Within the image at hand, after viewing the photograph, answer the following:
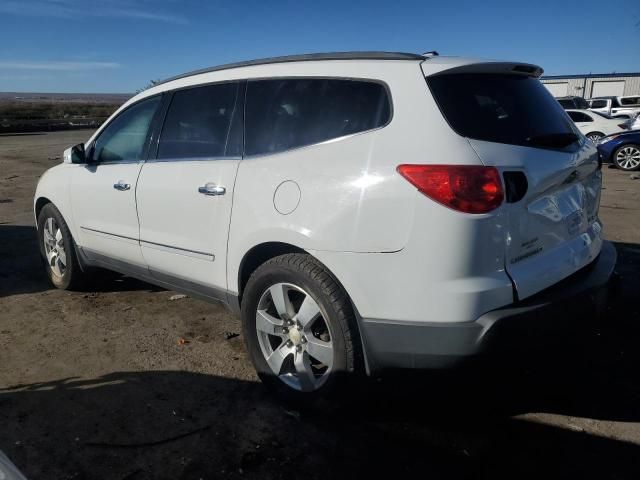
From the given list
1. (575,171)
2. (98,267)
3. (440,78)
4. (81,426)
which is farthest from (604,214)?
(81,426)

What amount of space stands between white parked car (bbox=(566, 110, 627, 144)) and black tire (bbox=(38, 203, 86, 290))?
15772 millimetres

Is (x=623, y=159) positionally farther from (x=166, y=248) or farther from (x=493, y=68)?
(x=166, y=248)

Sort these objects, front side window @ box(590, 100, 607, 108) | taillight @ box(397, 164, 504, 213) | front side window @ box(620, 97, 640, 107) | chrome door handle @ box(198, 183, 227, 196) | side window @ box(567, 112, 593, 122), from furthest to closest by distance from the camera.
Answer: front side window @ box(620, 97, 640, 107) → front side window @ box(590, 100, 607, 108) → side window @ box(567, 112, 593, 122) → chrome door handle @ box(198, 183, 227, 196) → taillight @ box(397, 164, 504, 213)

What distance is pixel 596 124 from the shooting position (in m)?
16.7

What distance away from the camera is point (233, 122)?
330 cm

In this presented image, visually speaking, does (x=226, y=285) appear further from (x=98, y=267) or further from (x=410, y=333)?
(x=98, y=267)

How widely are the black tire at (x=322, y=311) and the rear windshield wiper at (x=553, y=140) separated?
1181mm

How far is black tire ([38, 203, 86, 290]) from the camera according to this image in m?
4.64

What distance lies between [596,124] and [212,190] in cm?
1674

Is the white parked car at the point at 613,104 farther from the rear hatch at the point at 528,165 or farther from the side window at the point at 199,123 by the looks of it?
the side window at the point at 199,123

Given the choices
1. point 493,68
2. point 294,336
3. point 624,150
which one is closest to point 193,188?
point 294,336

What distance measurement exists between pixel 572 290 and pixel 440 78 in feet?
3.90

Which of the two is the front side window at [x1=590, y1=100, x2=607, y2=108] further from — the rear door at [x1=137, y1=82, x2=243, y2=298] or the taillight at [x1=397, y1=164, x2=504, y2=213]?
the taillight at [x1=397, y1=164, x2=504, y2=213]

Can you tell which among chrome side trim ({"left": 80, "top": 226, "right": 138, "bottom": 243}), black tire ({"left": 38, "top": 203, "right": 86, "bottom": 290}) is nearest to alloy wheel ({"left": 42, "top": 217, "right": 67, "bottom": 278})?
black tire ({"left": 38, "top": 203, "right": 86, "bottom": 290})
